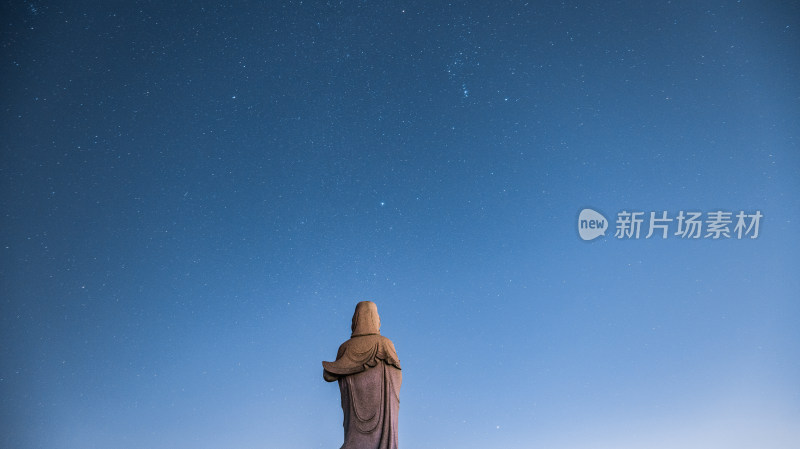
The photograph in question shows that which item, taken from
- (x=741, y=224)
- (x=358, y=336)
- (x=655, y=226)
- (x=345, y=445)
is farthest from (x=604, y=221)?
(x=345, y=445)

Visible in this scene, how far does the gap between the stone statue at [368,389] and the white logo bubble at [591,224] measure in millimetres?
5596

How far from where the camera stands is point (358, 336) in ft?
32.0

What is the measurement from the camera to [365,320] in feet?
32.3

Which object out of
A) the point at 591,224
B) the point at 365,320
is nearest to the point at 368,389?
the point at 365,320

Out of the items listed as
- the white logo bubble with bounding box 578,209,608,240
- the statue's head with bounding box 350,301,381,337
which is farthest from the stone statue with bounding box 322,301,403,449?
the white logo bubble with bounding box 578,209,608,240

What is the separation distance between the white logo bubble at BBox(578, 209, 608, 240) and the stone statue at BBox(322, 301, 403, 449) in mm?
5596

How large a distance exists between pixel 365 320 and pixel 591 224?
5.83 meters

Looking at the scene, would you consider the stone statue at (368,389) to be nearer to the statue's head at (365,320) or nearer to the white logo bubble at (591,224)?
the statue's head at (365,320)

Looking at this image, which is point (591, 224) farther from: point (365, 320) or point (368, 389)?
point (368, 389)

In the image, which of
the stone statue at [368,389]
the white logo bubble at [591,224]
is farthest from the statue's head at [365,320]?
the white logo bubble at [591,224]

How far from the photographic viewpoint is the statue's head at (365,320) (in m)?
9.80

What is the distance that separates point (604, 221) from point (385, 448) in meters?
6.93

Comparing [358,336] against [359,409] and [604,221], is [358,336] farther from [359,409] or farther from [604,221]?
[604,221]

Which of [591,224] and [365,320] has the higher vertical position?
[591,224]
